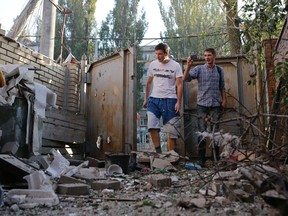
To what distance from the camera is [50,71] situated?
6145 mm

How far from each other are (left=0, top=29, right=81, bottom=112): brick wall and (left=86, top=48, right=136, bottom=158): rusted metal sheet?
1.23 ft

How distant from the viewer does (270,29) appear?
3566mm

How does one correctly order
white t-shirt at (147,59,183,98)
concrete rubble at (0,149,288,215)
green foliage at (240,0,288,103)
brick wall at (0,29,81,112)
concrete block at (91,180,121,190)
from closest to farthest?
concrete rubble at (0,149,288,215) < concrete block at (91,180,121,190) < green foliage at (240,0,288,103) < white t-shirt at (147,59,183,98) < brick wall at (0,29,81,112)

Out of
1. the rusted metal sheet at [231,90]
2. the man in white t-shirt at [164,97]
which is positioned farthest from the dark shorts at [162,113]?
the rusted metal sheet at [231,90]

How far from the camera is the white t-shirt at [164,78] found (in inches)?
190

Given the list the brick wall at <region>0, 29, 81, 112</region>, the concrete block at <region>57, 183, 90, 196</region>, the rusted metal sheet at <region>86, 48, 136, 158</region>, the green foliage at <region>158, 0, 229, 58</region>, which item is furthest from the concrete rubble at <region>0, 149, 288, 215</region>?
the green foliage at <region>158, 0, 229, 58</region>

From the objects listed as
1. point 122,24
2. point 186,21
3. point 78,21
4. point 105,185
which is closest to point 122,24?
point 122,24

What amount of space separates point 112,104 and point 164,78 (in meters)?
1.42

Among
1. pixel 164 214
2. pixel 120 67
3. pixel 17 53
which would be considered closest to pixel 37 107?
pixel 17 53

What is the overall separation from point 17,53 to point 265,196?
500cm

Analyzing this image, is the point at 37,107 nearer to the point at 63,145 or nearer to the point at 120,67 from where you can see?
the point at 63,145

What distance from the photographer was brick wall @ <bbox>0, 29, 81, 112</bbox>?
5129 mm

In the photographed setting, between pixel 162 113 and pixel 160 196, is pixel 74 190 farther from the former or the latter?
pixel 162 113

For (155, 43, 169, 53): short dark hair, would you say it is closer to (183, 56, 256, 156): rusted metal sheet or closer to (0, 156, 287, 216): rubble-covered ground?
(183, 56, 256, 156): rusted metal sheet
